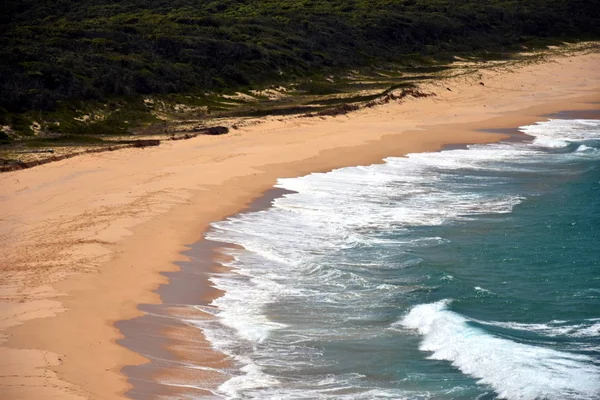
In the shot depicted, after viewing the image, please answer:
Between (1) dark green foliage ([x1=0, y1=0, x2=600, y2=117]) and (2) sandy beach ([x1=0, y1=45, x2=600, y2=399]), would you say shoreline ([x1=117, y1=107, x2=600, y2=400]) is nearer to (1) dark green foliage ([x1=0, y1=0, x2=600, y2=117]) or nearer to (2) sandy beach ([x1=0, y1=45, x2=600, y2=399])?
(2) sandy beach ([x1=0, y1=45, x2=600, y2=399])

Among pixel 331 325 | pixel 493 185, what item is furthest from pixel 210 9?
pixel 331 325

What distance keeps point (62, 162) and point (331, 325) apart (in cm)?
1619

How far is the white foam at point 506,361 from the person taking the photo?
13.0 meters

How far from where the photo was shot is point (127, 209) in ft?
77.6

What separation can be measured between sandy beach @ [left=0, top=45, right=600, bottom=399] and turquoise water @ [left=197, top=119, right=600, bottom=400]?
126cm

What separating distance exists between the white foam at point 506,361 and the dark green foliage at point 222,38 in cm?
2508

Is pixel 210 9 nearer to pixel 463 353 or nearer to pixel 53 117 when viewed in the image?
pixel 53 117

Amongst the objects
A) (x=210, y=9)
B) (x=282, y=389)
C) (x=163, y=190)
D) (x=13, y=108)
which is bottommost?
(x=282, y=389)

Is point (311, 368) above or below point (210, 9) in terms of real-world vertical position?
below

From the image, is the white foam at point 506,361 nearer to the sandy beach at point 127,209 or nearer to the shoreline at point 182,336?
the shoreline at point 182,336

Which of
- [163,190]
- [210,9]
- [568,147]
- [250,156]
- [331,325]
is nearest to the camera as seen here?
[331,325]

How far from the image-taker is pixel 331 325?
15977 mm

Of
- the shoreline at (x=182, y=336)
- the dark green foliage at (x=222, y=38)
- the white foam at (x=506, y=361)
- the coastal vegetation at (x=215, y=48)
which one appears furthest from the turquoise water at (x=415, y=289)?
the dark green foliage at (x=222, y=38)

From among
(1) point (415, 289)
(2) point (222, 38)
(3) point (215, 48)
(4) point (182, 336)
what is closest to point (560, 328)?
(1) point (415, 289)
